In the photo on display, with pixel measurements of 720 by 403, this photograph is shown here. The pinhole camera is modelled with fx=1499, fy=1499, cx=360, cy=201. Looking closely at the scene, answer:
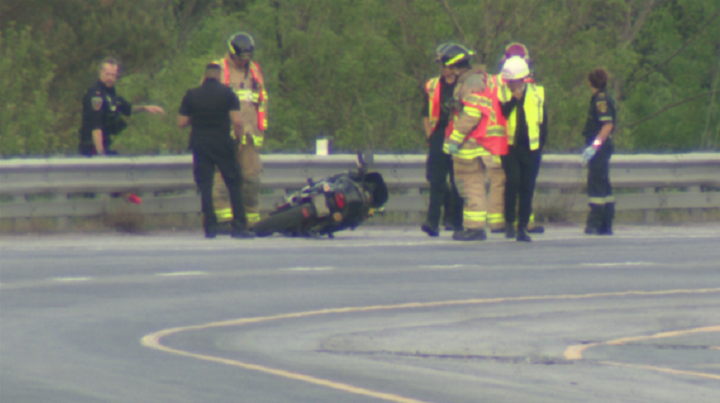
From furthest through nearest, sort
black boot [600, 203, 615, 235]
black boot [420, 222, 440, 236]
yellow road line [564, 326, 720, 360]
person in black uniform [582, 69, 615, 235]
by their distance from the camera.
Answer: black boot [600, 203, 615, 235] < person in black uniform [582, 69, 615, 235] < black boot [420, 222, 440, 236] < yellow road line [564, 326, 720, 360]

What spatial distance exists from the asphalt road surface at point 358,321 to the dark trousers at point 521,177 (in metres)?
0.42

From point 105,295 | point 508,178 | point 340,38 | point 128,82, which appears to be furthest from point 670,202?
point 128,82

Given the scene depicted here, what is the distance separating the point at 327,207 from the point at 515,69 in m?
2.23

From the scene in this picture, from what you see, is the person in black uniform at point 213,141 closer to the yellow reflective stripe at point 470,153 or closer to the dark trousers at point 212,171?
the dark trousers at point 212,171

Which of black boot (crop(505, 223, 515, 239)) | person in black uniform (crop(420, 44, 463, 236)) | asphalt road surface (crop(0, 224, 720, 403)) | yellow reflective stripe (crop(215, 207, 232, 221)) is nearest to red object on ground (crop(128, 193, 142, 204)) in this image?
yellow reflective stripe (crop(215, 207, 232, 221))

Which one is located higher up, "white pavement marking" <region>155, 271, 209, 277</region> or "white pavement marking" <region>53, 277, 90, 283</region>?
"white pavement marking" <region>53, 277, 90, 283</region>

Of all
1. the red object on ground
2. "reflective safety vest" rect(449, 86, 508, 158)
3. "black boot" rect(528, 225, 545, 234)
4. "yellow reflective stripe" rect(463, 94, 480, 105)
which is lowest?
"black boot" rect(528, 225, 545, 234)

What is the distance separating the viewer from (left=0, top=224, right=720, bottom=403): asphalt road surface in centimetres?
687

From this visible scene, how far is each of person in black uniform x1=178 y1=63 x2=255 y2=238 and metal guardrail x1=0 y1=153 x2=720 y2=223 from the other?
1279mm

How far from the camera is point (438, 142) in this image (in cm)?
1449

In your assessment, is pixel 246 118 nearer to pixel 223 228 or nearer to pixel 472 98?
pixel 223 228

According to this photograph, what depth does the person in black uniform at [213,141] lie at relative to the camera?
1455 centimetres

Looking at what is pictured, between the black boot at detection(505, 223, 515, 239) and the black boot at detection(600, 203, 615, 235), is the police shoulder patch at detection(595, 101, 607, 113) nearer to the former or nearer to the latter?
the black boot at detection(600, 203, 615, 235)

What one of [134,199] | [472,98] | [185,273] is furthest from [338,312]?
[134,199]
